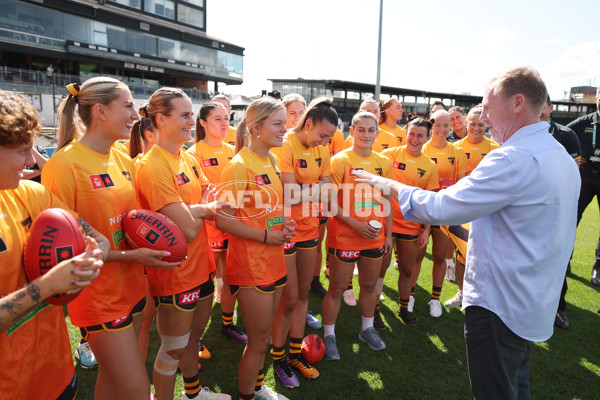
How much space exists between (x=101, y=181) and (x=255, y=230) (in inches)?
41.5

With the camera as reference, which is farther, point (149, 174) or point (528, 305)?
point (149, 174)

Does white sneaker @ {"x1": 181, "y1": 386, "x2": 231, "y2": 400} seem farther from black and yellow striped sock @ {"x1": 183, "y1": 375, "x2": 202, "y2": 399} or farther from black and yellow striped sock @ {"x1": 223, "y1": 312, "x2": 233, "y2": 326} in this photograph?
black and yellow striped sock @ {"x1": 223, "y1": 312, "x2": 233, "y2": 326}

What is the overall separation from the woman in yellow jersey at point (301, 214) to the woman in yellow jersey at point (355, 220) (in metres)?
0.20

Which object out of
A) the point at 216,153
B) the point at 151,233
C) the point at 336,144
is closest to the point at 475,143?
the point at 336,144

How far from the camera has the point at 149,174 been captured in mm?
2445

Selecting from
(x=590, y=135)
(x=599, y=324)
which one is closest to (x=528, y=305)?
(x=599, y=324)

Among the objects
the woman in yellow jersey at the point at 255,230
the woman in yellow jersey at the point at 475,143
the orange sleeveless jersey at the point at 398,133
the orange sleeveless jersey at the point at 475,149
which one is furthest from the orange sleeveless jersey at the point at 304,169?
the orange sleeveless jersey at the point at 398,133

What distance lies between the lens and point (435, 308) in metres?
4.75

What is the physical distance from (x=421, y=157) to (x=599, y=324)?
3117mm

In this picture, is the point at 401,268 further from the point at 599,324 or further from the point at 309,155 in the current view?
the point at 599,324

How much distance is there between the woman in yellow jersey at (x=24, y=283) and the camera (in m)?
1.45

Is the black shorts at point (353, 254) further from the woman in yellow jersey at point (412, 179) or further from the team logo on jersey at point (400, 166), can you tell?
the team logo on jersey at point (400, 166)

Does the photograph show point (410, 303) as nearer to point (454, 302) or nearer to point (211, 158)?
point (454, 302)

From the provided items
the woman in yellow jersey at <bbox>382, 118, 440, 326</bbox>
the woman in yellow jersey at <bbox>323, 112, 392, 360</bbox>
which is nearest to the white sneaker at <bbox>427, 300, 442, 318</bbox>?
the woman in yellow jersey at <bbox>382, 118, 440, 326</bbox>
